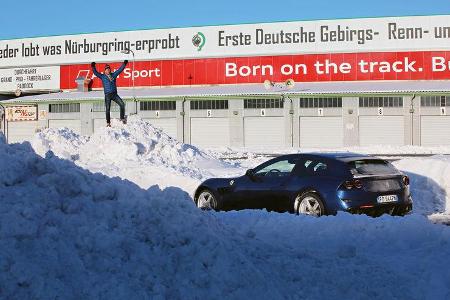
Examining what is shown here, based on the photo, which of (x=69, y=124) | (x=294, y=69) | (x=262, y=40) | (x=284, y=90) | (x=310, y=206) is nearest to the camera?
(x=310, y=206)

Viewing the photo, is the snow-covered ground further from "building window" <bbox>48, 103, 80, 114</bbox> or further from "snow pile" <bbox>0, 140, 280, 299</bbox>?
"building window" <bbox>48, 103, 80, 114</bbox>

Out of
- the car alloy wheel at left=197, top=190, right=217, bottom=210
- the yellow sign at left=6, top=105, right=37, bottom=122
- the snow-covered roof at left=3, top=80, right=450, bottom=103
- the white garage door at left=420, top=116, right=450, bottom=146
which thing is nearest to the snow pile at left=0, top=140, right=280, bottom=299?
the car alloy wheel at left=197, top=190, right=217, bottom=210

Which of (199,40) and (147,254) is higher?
(199,40)

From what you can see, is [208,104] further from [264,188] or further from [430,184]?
[264,188]

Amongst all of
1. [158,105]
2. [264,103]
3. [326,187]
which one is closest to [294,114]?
[264,103]

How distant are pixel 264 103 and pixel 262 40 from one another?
30.1 feet

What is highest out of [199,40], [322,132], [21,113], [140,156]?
[199,40]

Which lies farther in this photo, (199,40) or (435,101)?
(199,40)

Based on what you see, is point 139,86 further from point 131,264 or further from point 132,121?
point 131,264

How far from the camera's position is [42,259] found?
16.1 ft

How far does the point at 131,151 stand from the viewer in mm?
19094

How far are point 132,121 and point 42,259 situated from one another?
53.6 ft

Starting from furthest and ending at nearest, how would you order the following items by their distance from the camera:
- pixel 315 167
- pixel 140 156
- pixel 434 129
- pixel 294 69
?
1. pixel 294 69
2. pixel 434 129
3. pixel 140 156
4. pixel 315 167

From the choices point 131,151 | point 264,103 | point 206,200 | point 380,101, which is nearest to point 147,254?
point 206,200
